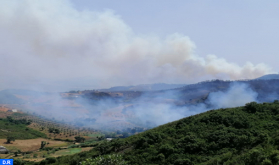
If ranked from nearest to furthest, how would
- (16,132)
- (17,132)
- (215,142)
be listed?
(215,142) < (16,132) < (17,132)

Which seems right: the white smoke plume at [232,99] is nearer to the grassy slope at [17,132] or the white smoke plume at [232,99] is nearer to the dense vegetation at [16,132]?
the grassy slope at [17,132]

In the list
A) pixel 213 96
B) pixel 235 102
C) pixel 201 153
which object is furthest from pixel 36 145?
pixel 213 96

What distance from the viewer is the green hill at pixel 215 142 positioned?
2238cm

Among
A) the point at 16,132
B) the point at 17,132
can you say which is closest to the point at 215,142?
the point at 16,132

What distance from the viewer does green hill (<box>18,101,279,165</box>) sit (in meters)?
22.4

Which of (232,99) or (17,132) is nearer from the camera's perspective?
(17,132)

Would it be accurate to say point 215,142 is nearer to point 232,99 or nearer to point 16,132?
point 16,132

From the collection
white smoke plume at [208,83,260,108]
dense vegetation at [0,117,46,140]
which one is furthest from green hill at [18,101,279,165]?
white smoke plume at [208,83,260,108]

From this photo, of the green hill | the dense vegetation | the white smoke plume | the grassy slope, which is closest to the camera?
the green hill

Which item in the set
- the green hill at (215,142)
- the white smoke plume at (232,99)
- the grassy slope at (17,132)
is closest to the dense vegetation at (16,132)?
the grassy slope at (17,132)

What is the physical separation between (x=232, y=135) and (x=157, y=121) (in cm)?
14362

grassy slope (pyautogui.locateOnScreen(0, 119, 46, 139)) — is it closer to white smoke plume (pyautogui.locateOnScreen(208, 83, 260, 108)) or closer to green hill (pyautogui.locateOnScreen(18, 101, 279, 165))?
green hill (pyautogui.locateOnScreen(18, 101, 279, 165))

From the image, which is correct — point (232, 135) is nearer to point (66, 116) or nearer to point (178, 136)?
point (178, 136)

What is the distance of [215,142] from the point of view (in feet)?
96.4
